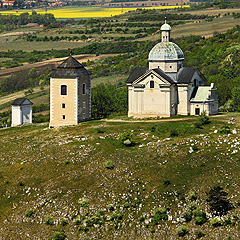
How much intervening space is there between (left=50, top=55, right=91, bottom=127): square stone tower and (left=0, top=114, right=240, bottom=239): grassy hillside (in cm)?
566

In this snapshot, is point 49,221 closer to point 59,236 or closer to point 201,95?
point 59,236

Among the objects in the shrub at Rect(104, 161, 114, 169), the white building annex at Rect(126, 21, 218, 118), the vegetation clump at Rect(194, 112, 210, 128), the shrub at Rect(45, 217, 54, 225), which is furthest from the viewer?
the white building annex at Rect(126, 21, 218, 118)

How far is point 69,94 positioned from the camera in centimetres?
9075

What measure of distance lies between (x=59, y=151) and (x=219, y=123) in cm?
2215

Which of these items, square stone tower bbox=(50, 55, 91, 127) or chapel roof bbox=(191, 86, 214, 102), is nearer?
square stone tower bbox=(50, 55, 91, 127)

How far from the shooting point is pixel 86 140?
8250 cm

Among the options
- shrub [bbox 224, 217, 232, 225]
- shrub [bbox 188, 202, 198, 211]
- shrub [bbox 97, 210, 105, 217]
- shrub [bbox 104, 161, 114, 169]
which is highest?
shrub [bbox 104, 161, 114, 169]

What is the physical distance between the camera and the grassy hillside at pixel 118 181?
64.8 m

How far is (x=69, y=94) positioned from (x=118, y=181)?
23.6 meters

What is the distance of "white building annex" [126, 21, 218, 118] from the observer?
9044cm

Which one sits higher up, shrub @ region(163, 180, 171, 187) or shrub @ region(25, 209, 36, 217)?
shrub @ region(163, 180, 171, 187)

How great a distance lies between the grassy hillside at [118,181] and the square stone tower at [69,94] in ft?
18.6

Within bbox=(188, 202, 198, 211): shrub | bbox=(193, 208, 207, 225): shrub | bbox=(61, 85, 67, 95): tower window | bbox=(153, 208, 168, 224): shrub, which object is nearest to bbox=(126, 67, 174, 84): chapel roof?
bbox=(61, 85, 67, 95): tower window

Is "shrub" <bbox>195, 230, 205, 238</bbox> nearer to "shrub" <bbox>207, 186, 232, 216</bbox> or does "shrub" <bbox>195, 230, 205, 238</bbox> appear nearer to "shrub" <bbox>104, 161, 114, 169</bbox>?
"shrub" <bbox>207, 186, 232, 216</bbox>
